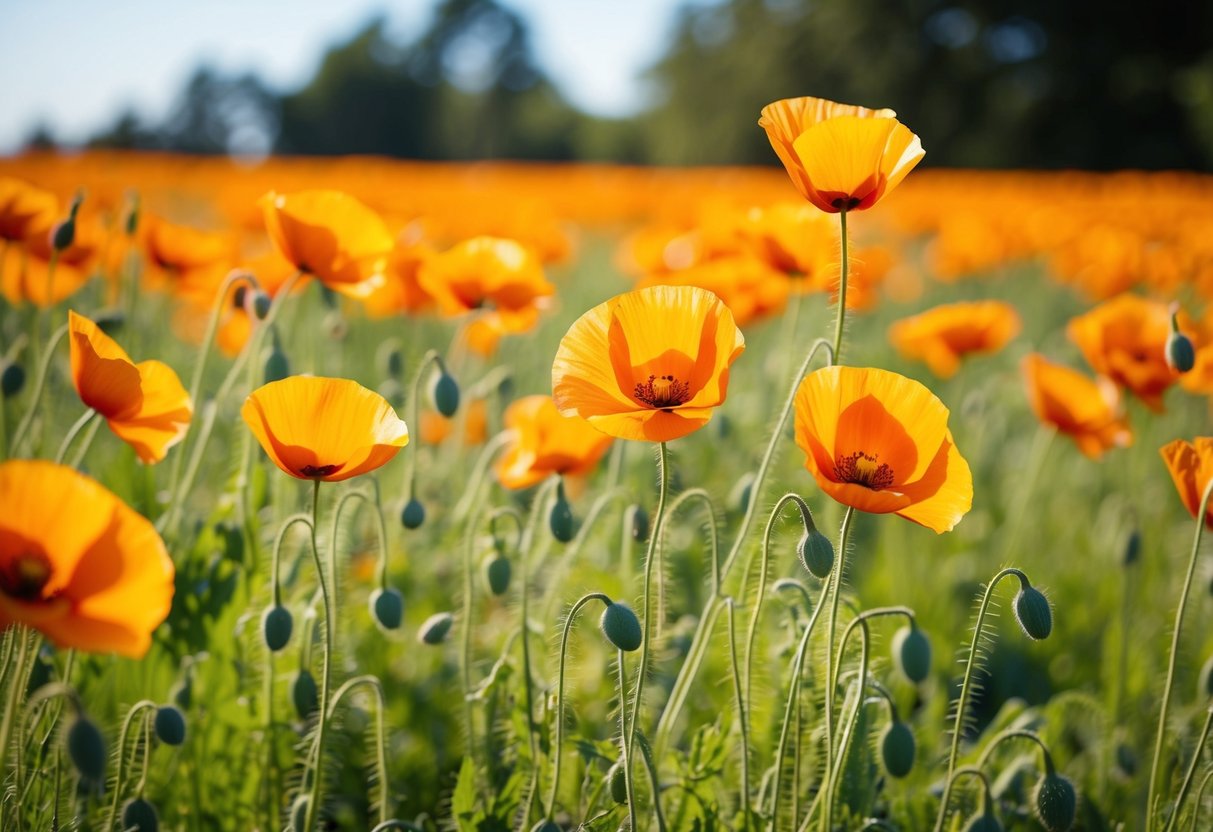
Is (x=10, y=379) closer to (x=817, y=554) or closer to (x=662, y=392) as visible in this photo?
(x=662, y=392)

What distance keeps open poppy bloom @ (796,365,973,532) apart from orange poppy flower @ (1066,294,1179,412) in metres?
1.15

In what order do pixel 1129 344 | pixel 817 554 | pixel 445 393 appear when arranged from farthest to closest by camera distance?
pixel 1129 344, pixel 445 393, pixel 817 554

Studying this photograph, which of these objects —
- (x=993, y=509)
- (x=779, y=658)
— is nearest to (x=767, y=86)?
(x=993, y=509)

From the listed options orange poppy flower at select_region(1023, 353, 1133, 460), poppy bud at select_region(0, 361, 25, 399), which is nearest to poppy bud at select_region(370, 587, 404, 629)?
poppy bud at select_region(0, 361, 25, 399)

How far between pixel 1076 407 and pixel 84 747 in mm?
1995

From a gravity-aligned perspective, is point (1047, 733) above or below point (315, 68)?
below

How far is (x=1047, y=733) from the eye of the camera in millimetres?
1752

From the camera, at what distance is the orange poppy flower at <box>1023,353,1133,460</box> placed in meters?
2.08

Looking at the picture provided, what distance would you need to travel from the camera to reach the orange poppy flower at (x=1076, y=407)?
208 centimetres

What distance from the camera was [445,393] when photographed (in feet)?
5.79

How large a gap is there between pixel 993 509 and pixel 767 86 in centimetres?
2637

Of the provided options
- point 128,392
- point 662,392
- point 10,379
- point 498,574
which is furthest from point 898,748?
point 10,379

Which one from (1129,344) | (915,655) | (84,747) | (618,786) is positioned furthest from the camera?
(1129,344)

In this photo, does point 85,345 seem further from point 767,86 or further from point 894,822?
point 767,86
